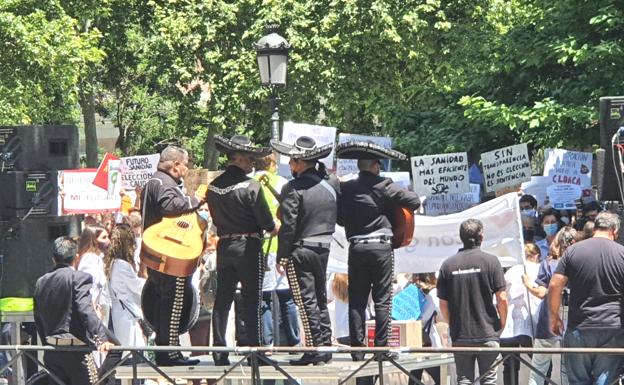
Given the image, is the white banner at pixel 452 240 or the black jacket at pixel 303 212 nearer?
the black jacket at pixel 303 212

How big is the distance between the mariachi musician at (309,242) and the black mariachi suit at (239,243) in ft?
0.75

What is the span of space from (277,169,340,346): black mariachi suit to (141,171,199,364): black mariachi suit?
811 mm

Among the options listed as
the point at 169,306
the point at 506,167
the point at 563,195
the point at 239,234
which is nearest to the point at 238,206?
the point at 239,234

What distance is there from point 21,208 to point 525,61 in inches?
404

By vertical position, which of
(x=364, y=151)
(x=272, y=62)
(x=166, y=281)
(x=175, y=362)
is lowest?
(x=175, y=362)

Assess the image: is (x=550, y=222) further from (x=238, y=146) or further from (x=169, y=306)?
(x=169, y=306)

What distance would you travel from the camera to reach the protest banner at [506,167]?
20234 mm

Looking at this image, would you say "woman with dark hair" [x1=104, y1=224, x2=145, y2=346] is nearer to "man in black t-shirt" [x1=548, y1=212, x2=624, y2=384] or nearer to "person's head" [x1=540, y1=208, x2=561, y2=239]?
"man in black t-shirt" [x1=548, y1=212, x2=624, y2=384]

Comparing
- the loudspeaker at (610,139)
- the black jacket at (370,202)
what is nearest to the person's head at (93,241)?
the black jacket at (370,202)

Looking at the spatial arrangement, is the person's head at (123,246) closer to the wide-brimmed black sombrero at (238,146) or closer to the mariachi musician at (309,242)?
the wide-brimmed black sombrero at (238,146)

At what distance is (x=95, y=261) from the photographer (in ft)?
40.3

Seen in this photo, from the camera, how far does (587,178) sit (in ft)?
69.0

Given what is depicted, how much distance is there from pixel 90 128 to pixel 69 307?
1265 inches

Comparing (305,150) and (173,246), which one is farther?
(305,150)
